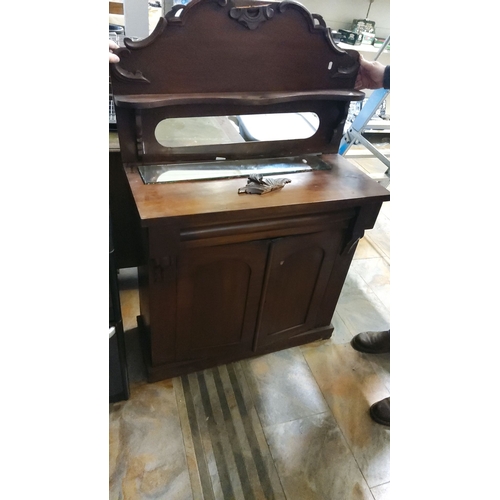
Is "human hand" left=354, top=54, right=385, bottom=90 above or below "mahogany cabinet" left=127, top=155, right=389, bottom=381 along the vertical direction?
above

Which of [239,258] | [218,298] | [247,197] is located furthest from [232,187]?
[218,298]

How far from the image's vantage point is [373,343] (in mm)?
1695

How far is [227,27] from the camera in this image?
0.98 metres

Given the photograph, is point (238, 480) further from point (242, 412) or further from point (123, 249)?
point (123, 249)

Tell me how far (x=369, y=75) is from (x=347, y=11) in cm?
218

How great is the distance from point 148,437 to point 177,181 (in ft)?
2.94

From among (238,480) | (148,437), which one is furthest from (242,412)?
(148,437)

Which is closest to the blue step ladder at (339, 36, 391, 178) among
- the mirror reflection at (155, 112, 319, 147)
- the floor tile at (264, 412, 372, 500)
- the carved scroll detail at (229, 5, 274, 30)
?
the mirror reflection at (155, 112, 319, 147)

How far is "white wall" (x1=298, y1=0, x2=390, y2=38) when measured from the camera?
2.83 meters

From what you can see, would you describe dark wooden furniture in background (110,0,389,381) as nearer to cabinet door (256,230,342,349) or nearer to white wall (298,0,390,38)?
cabinet door (256,230,342,349)

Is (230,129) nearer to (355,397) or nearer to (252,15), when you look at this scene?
(252,15)

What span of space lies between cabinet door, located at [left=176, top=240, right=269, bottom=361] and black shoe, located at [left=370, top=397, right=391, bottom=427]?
558 millimetres
